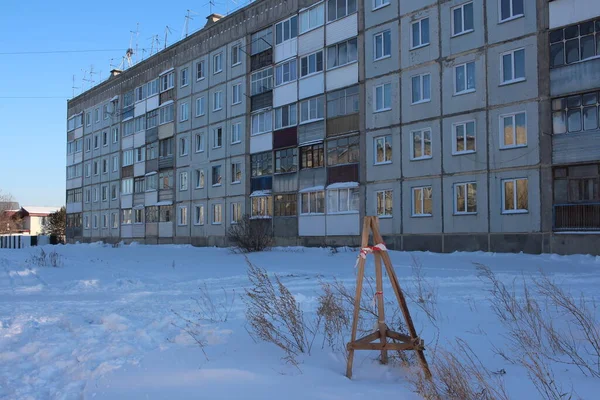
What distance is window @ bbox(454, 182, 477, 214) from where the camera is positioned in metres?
24.1

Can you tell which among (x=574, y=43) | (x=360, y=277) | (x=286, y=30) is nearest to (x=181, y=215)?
(x=286, y=30)

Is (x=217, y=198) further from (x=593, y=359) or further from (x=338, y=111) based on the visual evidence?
(x=593, y=359)

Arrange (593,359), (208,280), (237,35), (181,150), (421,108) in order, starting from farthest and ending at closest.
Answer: (181,150) → (237,35) → (421,108) → (208,280) → (593,359)

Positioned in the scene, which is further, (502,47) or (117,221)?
(117,221)

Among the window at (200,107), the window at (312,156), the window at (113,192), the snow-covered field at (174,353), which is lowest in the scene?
the snow-covered field at (174,353)

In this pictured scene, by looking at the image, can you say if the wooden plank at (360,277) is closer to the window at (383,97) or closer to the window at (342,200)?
the window at (383,97)

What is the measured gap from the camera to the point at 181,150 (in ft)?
143

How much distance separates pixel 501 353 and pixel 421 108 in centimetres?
2181

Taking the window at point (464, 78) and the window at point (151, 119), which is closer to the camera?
the window at point (464, 78)

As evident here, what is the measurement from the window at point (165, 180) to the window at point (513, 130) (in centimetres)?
2865

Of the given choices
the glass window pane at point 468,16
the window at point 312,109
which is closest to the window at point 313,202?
the window at point 312,109

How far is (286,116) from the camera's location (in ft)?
110

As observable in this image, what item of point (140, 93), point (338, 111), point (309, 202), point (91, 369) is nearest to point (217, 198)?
point (309, 202)

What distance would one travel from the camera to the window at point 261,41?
116ft
